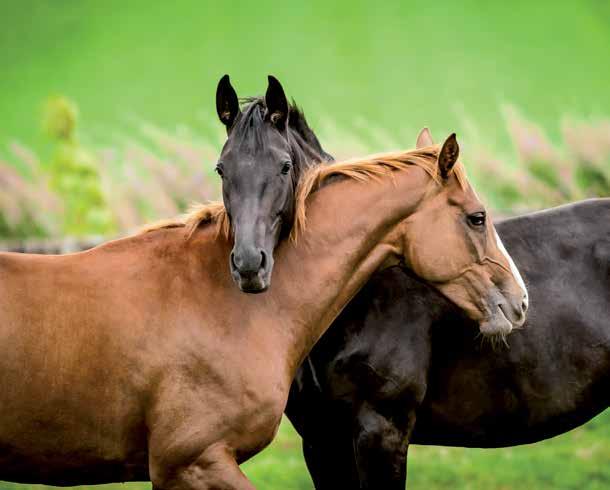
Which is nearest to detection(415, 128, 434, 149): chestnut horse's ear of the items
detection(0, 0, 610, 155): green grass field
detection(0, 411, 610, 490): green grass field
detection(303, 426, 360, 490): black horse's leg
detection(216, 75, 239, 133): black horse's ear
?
detection(216, 75, 239, 133): black horse's ear

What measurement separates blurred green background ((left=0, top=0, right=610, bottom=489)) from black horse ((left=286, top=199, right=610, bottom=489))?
4905 mm

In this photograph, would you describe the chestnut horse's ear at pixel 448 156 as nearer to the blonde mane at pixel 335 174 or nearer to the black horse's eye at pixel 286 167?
the blonde mane at pixel 335 174

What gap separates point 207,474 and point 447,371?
1.52m

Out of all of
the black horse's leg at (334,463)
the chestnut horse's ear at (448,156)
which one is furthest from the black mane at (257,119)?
the black horse's leg at (334,463)

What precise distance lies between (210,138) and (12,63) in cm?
345

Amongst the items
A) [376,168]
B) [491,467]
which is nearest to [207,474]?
[376,168]

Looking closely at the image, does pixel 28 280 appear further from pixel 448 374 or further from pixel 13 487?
pixel 13 487

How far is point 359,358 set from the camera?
4652 mm

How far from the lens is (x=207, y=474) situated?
3.80m

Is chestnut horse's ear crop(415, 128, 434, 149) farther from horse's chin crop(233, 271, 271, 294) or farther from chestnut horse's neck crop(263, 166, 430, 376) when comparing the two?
horse's chin crop(233, 271, 271, 294)

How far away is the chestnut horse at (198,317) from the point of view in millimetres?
3816

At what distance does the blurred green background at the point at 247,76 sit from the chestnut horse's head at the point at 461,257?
5.38 meters

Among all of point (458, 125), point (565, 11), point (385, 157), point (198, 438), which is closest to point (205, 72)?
point (458, 125)

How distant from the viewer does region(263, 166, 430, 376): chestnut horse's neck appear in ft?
13.8
